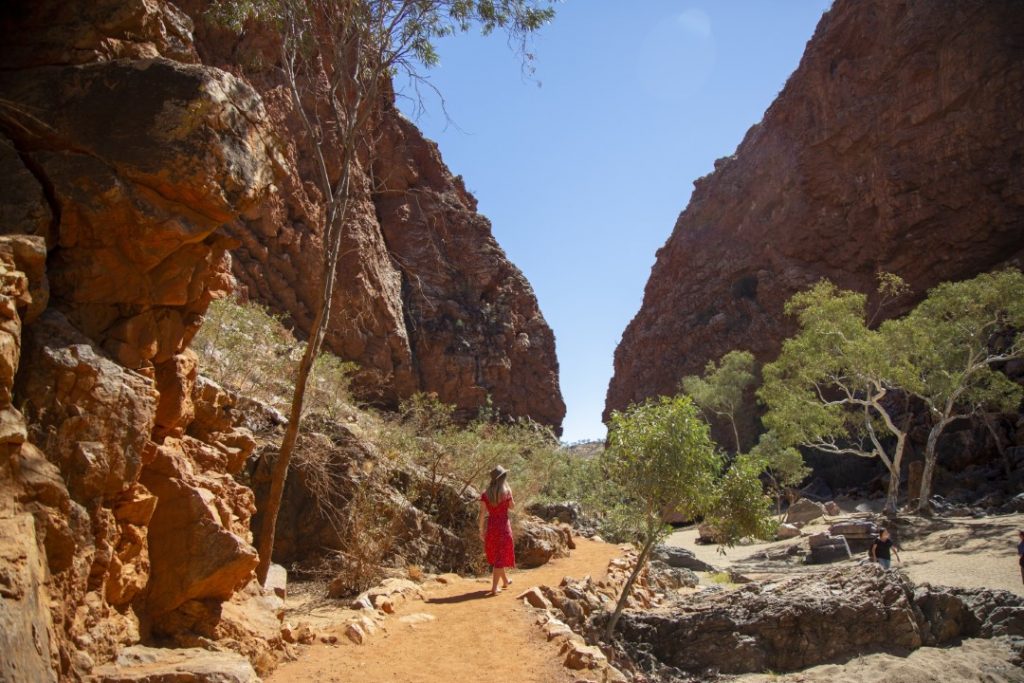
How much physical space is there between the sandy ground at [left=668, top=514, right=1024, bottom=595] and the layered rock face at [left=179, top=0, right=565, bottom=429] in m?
12.1

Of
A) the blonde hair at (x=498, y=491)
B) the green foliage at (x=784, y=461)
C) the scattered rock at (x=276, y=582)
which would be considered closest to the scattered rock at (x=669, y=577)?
the blonde hair at (x=498, y=491)

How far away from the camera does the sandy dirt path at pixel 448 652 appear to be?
558cm

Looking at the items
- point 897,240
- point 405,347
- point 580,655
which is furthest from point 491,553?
point 897,240

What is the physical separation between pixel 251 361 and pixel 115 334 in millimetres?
7928

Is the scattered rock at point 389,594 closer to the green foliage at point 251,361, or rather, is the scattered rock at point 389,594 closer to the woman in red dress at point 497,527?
the woman in red dress at point 497,527

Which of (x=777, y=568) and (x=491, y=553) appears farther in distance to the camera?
(x=777, y=568)

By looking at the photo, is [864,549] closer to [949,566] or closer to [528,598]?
[949,566]

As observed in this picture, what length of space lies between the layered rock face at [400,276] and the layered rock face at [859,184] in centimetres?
1475

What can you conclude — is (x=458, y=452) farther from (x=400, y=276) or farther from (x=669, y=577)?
(x=400, y=276)

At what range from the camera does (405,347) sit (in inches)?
1192

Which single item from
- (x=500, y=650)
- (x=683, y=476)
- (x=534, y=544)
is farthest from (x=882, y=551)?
(x=500, y=650)

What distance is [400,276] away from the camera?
31.8m

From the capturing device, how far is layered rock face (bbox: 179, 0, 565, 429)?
24.2 m

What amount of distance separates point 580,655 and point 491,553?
3130 millimetres
